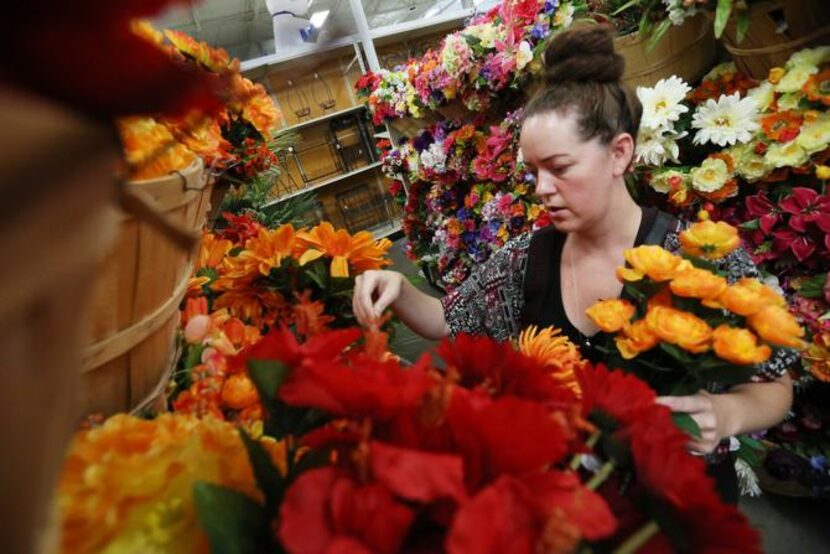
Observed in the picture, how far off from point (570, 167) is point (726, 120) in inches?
22.4

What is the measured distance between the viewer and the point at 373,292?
0.80 m

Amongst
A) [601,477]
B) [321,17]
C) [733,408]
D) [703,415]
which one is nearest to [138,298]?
[601,477]

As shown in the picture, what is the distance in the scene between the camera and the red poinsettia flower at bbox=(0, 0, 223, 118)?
0.13 m

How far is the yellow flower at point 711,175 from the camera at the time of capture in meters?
1.21

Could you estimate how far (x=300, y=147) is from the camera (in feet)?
16.0

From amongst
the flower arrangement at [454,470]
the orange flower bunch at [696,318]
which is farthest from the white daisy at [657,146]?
the flower arrangement at [454,470]

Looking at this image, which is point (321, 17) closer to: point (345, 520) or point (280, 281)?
point (280, 281)

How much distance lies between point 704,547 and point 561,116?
840 millimetres

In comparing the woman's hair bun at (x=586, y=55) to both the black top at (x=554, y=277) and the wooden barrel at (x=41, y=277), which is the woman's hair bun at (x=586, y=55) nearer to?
the black top at (x=554, y=277)

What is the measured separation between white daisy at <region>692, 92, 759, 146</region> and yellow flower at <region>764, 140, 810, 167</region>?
7cm


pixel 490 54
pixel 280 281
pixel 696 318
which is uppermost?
pixel 490 54

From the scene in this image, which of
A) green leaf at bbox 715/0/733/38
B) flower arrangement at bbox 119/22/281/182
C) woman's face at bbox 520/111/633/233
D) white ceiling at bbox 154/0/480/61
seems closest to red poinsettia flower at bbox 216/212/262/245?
flower arrangement at bbox 119/22/281/182

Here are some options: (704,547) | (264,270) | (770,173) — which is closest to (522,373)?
(704,547)

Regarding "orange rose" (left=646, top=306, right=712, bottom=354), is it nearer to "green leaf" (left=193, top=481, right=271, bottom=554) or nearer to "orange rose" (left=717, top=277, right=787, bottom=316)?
"orange rose" (left=717, top=277, right=787, bottom=316)
